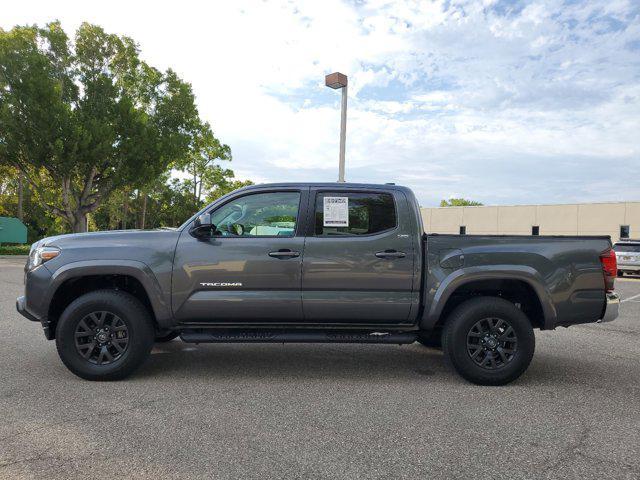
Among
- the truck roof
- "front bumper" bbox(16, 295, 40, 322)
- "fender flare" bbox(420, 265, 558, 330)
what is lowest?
"front bumper" bbox(16, 295, 40, 322)

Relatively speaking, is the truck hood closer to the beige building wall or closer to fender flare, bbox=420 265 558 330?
fender flare, bbox=420 265 558 330

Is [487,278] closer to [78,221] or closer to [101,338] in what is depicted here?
[101,338]

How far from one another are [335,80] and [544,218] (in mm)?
39397

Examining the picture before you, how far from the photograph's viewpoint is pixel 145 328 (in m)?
4.86

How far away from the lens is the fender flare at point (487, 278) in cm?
484

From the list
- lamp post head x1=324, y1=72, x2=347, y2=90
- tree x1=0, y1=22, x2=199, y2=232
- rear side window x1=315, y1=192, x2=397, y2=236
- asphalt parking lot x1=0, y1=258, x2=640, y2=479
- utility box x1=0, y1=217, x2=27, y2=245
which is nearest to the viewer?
asphalt parking lot x1=0, y1=258, x2=640, y2=479

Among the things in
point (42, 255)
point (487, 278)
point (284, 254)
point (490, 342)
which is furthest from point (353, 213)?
point (42, 255)

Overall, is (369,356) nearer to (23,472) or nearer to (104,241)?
(104,241)

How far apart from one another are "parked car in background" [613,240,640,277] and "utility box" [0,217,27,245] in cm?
3371

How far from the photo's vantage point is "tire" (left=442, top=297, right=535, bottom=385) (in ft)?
15.9

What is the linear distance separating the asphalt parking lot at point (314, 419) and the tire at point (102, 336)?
6.4 inches

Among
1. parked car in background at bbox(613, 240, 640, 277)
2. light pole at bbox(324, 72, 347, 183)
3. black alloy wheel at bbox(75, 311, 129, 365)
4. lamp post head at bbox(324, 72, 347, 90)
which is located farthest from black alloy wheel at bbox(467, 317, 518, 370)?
parked car in background at bbox(613, 240, 640, 277)

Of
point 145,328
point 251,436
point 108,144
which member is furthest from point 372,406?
point 108,144

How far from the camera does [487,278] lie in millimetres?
4867
